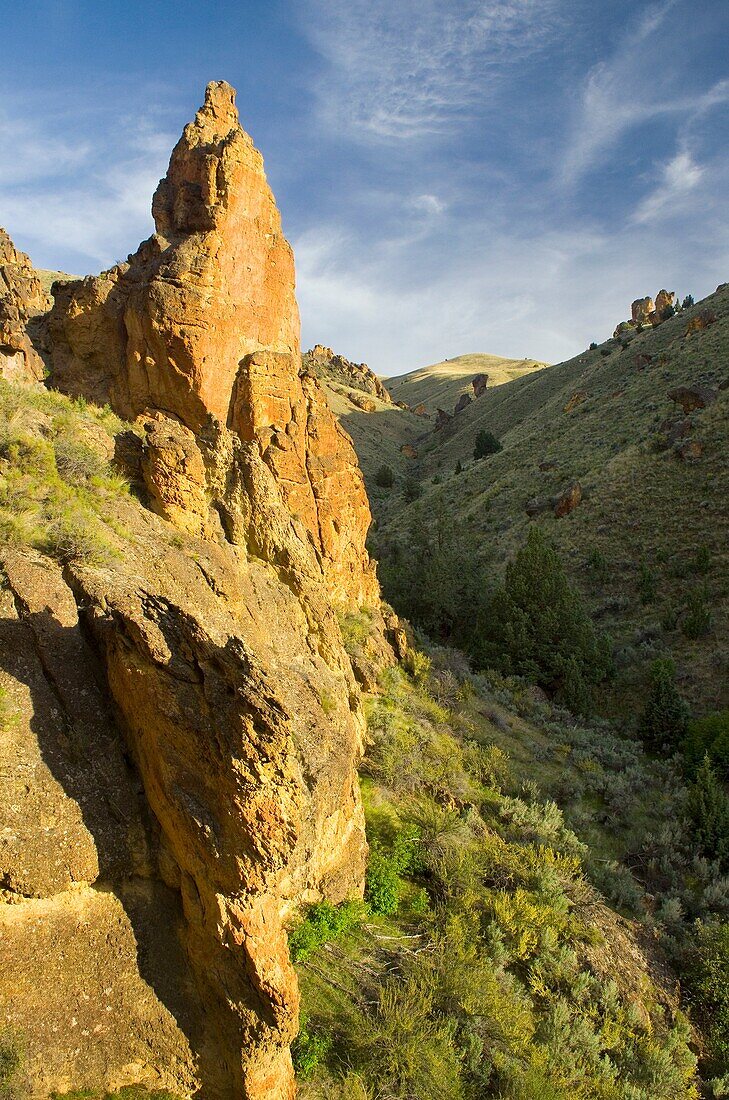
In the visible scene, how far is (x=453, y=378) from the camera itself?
135 m

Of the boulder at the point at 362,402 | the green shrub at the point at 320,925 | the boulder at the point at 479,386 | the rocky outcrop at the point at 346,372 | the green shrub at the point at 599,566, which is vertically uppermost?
the rocky outcrop at the point at 346,372

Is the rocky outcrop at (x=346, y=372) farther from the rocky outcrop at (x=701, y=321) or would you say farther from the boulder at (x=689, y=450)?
the boulder at (x=689, y=450)

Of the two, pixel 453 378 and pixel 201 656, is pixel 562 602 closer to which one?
pixel 201 656

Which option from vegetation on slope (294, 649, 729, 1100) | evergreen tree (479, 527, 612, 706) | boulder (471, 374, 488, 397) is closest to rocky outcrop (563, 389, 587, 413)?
evergreen tree (479, 527, 612, 706)

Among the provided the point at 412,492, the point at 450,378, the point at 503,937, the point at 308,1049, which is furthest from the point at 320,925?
the point at 450,378

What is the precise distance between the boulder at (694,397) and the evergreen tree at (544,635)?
71.4 feet

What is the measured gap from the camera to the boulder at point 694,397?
38112 mm

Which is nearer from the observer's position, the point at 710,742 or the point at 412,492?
the point at 710,742

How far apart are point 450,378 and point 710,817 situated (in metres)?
132

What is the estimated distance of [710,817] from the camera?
14328 millimetres

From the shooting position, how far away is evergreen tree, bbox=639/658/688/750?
1975 centimetres

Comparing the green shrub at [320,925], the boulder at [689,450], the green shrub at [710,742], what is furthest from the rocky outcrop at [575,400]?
the green shrub at [320,925]

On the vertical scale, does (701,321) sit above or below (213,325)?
above

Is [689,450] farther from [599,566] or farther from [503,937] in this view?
[503,937]
